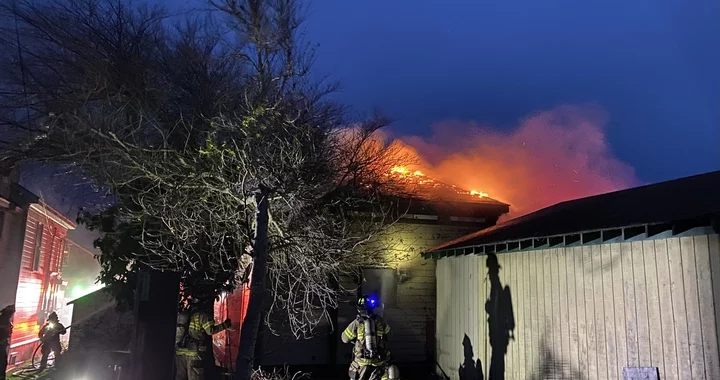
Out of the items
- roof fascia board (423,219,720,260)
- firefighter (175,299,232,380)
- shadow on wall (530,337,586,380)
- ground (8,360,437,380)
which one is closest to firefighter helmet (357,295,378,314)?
firefighter (175,299,232,380)

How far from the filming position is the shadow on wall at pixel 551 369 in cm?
809

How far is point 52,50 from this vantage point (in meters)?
8.02

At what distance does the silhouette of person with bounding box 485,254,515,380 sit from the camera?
32.0 ft

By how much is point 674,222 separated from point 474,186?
21413mm

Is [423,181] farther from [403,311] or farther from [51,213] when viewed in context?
[51,213]

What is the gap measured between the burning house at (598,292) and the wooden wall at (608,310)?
14 millimetres

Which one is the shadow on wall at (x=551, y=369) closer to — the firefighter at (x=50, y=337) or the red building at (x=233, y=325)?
the red building at (x=233, y=325)

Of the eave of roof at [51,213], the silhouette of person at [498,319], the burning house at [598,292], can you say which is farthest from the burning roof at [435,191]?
the eave of roof at [51,213]

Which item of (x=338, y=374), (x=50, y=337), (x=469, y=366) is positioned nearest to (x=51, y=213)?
(x=50, y=337)

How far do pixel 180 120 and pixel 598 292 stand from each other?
7176mm

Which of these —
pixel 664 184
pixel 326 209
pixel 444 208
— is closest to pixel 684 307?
pixel 664 184

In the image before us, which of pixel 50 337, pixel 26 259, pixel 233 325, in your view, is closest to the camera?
pixel 233 325

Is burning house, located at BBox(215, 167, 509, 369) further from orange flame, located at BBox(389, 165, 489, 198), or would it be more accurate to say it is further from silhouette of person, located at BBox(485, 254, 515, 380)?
silhouette of person, located at BBox(485, 254, 515, 380)

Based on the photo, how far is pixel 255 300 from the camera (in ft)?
22.0
